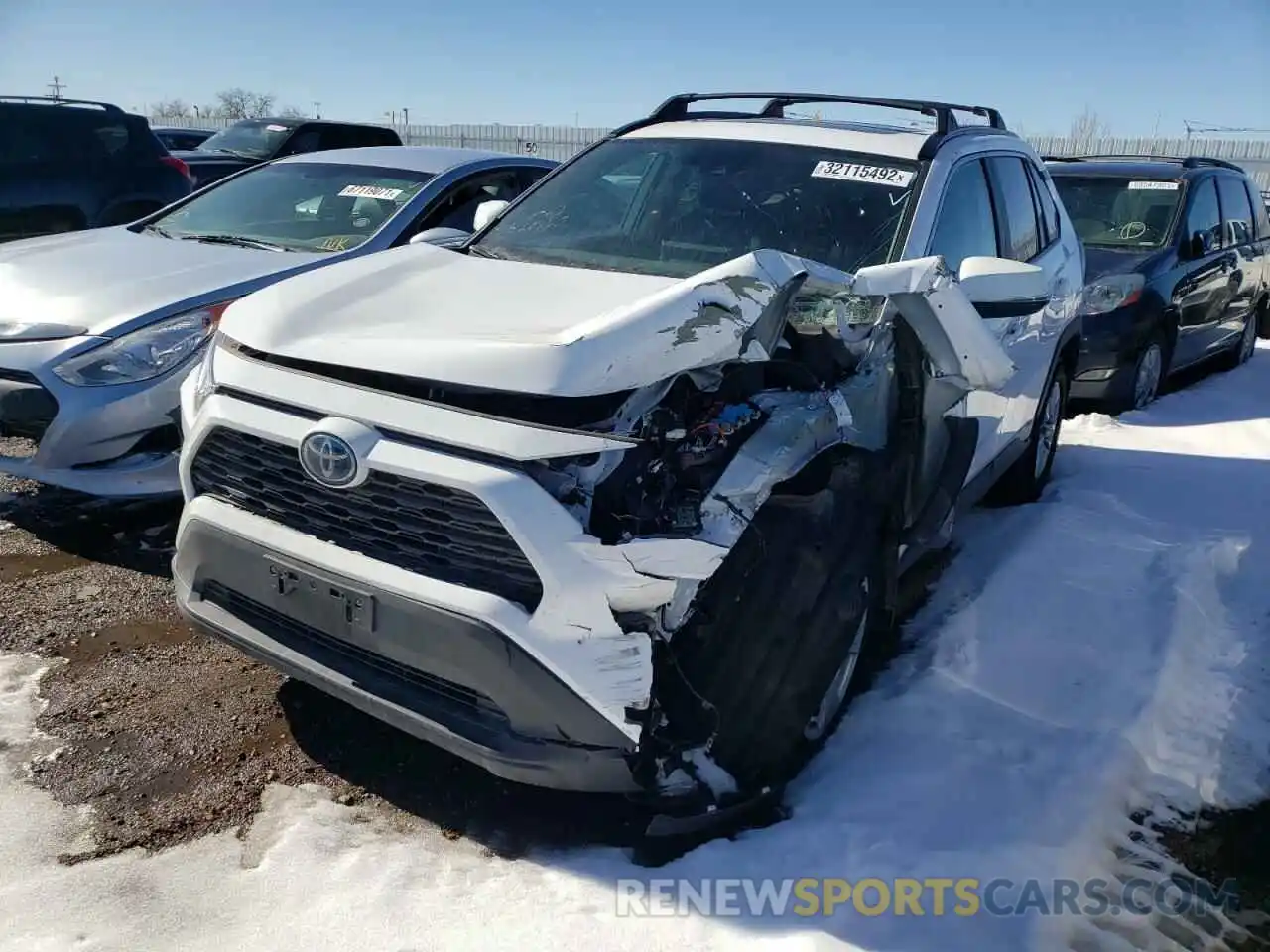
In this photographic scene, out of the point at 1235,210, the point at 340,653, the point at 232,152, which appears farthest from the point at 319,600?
the point at 232,152

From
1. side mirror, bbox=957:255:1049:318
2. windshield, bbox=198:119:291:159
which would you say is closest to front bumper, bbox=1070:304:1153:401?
side mirror, bbox=957:255:1049:318

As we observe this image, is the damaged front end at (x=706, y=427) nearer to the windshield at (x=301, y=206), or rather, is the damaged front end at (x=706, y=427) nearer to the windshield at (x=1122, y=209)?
the windshield at (x=301, y=206)

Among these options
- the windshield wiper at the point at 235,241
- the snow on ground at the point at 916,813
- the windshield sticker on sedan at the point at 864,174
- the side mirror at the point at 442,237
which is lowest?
the snow on ground at the point at 916,813

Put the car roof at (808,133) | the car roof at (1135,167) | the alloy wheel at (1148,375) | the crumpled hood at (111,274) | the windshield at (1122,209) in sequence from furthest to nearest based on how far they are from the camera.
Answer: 1. the car roof at (1135,167)
2. the windshield at (1122,209)
3. the alloy wheel at (1148,375)
4. the crumpled hood at (111,274)
5. the car roof at (808,133)

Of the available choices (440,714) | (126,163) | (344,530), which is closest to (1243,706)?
(440,714)

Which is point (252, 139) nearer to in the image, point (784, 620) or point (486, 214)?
point (486, 214)

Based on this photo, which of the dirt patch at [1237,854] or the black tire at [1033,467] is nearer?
the dirt patch at [1237,854]

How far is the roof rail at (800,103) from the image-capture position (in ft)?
13.2

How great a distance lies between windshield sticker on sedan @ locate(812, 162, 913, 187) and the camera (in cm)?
360

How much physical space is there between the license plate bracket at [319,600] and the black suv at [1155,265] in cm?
561

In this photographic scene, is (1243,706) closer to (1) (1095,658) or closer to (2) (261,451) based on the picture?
(1) (1095,658)

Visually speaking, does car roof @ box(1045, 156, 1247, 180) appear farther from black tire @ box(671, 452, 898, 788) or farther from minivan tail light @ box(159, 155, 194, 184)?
minivan tail light @ box(159, 155, 194, 184)

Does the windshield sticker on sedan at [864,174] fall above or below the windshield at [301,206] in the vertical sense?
above

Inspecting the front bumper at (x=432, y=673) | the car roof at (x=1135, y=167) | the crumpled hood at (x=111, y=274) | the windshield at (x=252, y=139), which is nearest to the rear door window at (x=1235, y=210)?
the car roof at (x=1135, y=167)
